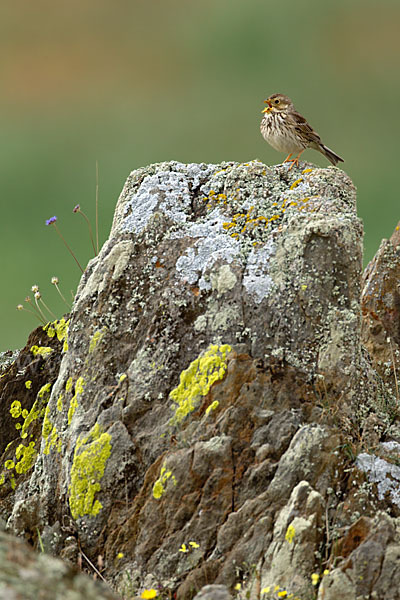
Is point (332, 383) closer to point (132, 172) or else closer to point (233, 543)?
point (233, 543)

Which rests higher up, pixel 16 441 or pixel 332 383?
pixel 16 441

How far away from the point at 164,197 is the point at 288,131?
1.85m

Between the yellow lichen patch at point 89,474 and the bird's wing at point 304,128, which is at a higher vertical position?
the bird's wing at point 304,128

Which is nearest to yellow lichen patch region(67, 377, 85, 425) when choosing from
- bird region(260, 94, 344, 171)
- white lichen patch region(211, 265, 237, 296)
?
white lichen patch region(211, 265, 237, 296)

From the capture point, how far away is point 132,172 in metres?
8.41

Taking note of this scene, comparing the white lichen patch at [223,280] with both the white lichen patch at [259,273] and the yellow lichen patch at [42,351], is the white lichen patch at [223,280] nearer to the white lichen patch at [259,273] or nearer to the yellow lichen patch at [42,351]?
the white lichen patch at [259,273]

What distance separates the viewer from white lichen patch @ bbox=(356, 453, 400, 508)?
6.37m

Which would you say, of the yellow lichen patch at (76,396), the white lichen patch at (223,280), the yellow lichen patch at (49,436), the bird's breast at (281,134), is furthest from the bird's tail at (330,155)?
the yellow lichen patch at (49,436)

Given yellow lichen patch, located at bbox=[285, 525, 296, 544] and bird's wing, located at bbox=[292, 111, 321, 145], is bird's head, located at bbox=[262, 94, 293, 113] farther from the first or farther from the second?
yellow lichen patch, located at bbox=[285, 525, 296, 544]

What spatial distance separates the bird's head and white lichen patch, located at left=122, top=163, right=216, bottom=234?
1.23 m

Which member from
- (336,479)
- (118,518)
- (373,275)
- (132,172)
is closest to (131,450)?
(118,518)

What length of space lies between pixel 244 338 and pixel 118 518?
7.28ft

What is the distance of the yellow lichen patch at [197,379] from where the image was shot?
6711 millimetres

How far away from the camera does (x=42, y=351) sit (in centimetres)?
882
